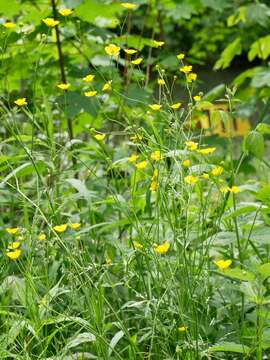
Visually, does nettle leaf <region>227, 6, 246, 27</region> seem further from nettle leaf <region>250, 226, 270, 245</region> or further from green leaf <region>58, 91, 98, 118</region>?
nettle leaf <region>250, 226, 270, 245</region>

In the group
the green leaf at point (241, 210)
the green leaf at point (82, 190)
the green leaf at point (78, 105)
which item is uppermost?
the green leaf at point (241, 210)

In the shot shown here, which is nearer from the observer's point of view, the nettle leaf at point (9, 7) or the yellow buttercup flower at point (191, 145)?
the yellow buttercup flower at point (191, 145)

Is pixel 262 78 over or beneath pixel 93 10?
beneath

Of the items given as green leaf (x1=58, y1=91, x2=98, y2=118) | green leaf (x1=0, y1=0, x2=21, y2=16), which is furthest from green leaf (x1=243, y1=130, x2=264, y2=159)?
green leaf (x1=0, y1=0, x2=21, y2=16)

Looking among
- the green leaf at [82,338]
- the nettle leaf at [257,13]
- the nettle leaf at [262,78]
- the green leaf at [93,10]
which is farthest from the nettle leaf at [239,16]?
the green leaf at [82,338]

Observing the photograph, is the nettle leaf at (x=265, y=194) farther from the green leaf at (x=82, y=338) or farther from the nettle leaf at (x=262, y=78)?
the nettle leaf at (x=262, y=78)

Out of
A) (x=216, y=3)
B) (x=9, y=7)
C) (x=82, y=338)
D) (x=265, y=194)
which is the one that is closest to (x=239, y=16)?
(x=216, y=3)

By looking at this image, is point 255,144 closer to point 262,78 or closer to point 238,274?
point 238,274

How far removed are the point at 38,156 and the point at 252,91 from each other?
147 centimetres

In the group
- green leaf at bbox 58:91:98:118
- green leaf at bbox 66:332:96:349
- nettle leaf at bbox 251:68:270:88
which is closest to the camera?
green leaf at bbox 66:332:96:349

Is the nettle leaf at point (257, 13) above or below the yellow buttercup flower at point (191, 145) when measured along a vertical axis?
below

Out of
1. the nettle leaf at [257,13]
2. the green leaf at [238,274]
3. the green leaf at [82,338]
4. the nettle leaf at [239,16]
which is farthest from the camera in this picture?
the nettle leaf at [239,16]

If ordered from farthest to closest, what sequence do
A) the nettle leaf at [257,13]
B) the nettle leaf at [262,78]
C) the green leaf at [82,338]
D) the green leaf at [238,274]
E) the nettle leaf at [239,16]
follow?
the nettle leaf at [239,16]
the nettle leaf at [257,13]
the nettle leaf at [262,78]
the green leaf at [82,338]
the green leaf at [238,274]

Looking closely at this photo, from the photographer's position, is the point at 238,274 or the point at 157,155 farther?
the point at 157,155
